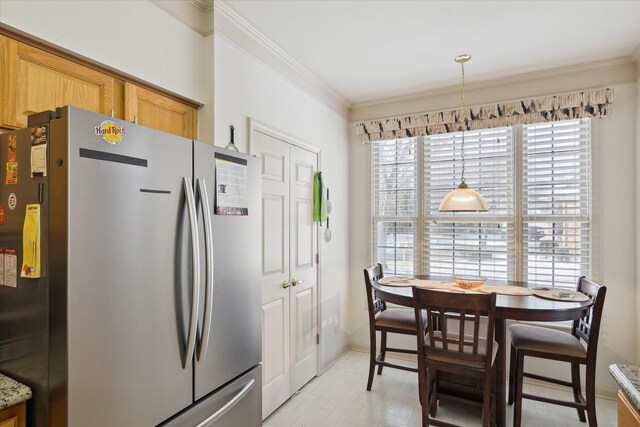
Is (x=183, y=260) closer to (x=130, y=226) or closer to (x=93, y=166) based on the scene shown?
(x=130, y=226)

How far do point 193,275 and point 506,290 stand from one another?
2.31m

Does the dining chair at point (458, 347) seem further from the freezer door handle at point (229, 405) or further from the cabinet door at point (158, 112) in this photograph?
the cabinet door at point (158, 112)

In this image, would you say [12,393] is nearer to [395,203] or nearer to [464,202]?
[464,202]

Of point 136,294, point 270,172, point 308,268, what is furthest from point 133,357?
point 308,268

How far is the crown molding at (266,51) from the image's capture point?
7.00 feet

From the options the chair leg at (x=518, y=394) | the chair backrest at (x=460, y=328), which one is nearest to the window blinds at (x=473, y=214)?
the chair leg at (x=518, y=394)

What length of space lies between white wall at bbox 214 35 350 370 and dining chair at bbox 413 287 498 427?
117 centimetres

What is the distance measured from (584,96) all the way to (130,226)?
11.2ft

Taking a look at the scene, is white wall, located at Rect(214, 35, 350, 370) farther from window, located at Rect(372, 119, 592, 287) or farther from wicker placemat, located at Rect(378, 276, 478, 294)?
wicker placemat, located at Rect(378, 276, 478, 294)

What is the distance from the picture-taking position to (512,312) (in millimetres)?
2174

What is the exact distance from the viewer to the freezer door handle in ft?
4.69

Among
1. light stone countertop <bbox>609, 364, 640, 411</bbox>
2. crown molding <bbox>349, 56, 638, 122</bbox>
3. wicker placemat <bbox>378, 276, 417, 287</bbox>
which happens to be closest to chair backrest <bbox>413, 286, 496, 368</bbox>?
wicker placemat <bbox>378, 276, 417, 287</bbox>

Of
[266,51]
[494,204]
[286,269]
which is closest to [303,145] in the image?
[266,51]

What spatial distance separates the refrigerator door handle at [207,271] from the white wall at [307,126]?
0.74 meters
